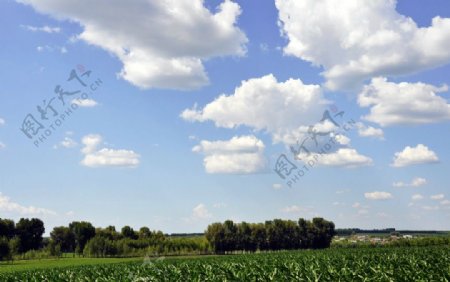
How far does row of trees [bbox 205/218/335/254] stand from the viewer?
14762cm

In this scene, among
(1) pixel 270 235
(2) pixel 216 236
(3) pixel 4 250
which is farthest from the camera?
(1) pixel 270 235

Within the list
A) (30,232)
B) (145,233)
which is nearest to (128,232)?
(145,233)

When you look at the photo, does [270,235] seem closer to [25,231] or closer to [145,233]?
[145,233]

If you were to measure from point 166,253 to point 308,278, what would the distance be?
117 meters

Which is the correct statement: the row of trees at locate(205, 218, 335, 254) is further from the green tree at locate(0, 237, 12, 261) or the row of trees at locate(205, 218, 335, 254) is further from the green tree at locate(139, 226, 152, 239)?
the green tree at locate(0, 237, 12, 261)

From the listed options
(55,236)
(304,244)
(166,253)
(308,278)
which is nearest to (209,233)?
(166,253)

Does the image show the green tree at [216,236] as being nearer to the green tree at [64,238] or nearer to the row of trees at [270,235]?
the row of trees at [270,235]

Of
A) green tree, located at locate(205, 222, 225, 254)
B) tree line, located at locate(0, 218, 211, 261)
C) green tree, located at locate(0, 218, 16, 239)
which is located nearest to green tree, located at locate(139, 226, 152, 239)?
tree line, located at locate(0, 218, 211, 261)

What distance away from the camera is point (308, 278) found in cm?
2247

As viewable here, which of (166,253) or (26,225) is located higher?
(26,225)

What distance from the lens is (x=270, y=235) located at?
154875 millimetres

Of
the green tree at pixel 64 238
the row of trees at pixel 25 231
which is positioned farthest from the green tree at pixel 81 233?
the row of trees at pixel 25 231

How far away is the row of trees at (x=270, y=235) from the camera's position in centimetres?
14762

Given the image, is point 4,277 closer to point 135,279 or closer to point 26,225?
point 135,279
